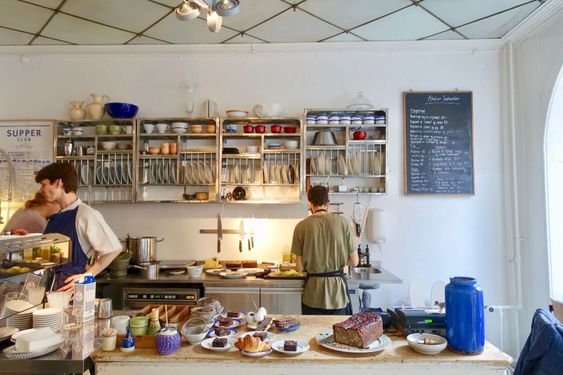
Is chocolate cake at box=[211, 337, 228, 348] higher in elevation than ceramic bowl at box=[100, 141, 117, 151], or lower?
lower

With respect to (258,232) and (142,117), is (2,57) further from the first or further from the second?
(258,232)

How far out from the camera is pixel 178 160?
374 cm

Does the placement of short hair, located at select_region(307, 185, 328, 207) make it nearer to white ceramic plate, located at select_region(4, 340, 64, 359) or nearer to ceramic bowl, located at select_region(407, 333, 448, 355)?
ceramic bowl, located at select_region(407, 333, 448, 355)

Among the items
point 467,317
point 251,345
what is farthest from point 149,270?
point 467,317

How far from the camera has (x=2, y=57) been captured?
402 cm

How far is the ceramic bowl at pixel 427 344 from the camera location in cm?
151

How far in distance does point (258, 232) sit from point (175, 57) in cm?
205

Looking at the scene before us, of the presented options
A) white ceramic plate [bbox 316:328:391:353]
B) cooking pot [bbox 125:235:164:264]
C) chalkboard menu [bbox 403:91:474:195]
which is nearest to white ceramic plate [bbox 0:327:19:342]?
white ceramic plate [bbox 316:328:391:353]

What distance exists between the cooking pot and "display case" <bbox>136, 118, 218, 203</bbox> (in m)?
0.40

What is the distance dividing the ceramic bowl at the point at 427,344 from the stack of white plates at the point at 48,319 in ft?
5.06

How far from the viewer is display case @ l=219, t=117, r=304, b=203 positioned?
3.69 metres

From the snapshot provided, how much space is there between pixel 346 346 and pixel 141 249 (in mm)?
2640

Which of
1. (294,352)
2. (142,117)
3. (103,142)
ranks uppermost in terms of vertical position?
(142,117)

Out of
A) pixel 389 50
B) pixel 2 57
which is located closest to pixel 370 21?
pixel 389 50
